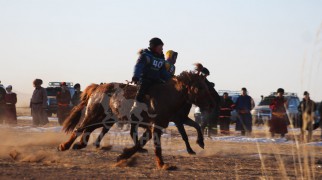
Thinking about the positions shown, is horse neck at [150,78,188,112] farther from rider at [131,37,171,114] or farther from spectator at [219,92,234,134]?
spectator at [219,92,234,134]

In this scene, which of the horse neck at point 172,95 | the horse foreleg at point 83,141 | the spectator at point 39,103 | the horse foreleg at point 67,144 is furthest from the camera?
the spectator at point 39,103

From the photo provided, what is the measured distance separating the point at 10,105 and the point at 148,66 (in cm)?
1776

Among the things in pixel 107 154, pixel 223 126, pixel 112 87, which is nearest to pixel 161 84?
pixel 112 87

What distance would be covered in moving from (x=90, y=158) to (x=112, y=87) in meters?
1.61

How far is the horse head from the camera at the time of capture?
34.5 ft

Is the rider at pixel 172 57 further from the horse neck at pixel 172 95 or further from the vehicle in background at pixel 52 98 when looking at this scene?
the vehicle in background at pixel 52 98

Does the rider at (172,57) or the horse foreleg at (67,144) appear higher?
the rider at (172,57)

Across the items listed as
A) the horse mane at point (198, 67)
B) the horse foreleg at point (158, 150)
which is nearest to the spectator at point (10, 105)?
the horse mane at point (198, 67)

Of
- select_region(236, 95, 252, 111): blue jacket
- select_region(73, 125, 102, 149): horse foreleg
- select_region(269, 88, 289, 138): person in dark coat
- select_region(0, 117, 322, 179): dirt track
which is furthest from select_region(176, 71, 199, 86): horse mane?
select_region(236, 95, 252, 111): blue jacket

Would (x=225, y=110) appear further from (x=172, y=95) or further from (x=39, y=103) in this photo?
(x=172, y=95)

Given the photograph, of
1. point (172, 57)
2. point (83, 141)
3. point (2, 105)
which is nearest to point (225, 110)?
point (172, 57)

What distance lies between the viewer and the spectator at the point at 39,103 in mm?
24547

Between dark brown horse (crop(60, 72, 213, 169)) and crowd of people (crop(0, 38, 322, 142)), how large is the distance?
25cm

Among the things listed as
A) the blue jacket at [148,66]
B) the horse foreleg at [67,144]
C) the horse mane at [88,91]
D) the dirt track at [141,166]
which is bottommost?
the dirt track at [141,166]
